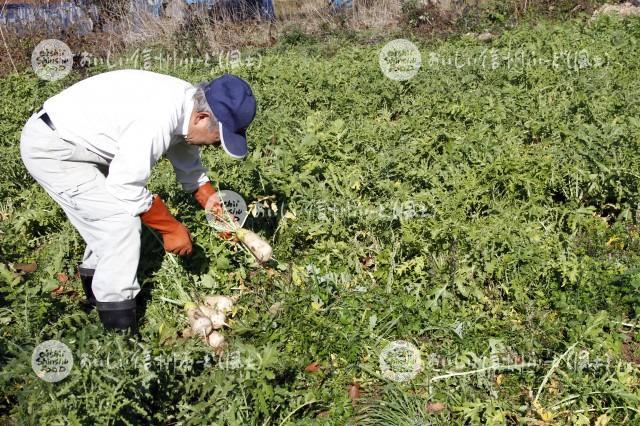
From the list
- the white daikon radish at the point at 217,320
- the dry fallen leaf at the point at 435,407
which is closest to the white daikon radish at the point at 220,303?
the white daikon radish at the point at 217,320

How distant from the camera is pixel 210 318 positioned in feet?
12.9

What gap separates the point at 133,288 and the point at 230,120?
1.19 metres

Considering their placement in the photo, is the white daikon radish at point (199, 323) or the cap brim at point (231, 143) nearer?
the cap brim at point (231, 143)

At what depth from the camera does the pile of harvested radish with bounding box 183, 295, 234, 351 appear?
12.5ft

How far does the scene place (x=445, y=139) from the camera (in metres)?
5.33

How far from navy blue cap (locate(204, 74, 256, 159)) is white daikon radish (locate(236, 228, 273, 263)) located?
2.37 feet

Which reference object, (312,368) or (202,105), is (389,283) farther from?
(202,105)

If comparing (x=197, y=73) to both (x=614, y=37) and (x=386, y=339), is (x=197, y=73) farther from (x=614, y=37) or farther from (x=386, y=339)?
(x=386, y=339)

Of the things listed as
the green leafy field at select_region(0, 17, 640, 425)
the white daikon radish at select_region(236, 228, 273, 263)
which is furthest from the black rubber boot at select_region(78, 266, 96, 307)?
the white daikon radish at select_region(236, 228, 273, 263)

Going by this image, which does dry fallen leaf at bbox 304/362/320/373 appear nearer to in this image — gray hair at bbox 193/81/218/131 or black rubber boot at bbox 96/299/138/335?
black rubber boot at bbox 96/299/138/335

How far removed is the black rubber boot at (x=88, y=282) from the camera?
4.23 m

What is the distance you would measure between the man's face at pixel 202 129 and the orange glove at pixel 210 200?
81 centimetres

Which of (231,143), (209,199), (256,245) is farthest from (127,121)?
(256,245)

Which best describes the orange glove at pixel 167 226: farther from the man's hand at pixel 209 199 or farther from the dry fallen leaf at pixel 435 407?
the dry fallen leaf at pixel 435 407
